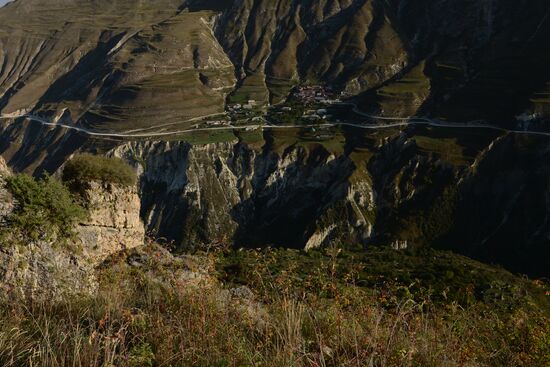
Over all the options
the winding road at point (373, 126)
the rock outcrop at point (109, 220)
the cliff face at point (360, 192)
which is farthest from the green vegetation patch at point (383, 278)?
the winding road at point (373, 126)

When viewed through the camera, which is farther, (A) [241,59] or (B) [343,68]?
(A) [241,59]

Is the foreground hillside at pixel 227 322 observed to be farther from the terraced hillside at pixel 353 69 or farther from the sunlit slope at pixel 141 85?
the sunlit slope at pixel 141 85

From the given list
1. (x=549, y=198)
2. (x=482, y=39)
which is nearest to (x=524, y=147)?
(x=549, y=198)

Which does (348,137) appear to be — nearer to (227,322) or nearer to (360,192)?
(360,192)

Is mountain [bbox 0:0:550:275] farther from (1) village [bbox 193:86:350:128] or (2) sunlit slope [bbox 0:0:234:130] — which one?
(1) village [bbox 193:86:350:128]

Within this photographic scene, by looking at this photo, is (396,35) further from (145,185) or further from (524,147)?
(145,185)

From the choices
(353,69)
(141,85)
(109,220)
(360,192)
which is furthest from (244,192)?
(109,220)

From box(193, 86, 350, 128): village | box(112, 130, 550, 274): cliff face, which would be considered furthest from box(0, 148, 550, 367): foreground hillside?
box(193, 86, 350, 128): village
